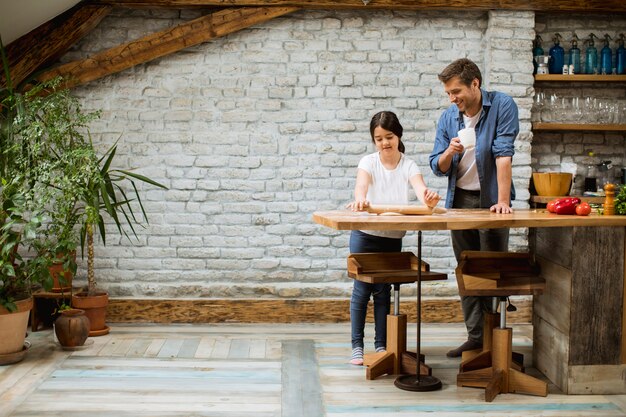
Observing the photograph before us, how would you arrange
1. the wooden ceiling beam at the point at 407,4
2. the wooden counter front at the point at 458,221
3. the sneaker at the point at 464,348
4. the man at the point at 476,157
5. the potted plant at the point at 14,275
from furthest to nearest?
the wooden ceiling beam at the point at 407,4, the sneaker at the point at 464,348, the potted plant at the point at 14,275, the man at the point at 476,157, the wooden counter front at the point at 458,221

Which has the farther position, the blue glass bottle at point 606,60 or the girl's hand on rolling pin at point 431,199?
the blue glass bottle at point 606,60

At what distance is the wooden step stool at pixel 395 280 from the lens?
3820 millimetres

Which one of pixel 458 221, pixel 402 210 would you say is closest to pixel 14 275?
pixel 402 210

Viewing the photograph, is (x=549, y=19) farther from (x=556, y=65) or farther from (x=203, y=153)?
(x=203, y=153)

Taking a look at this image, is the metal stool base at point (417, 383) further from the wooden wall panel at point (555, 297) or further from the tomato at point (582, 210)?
the tomato at point (582, 210)

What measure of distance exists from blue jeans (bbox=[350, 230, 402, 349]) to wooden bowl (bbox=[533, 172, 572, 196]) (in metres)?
1.79

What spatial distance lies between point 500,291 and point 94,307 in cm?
272

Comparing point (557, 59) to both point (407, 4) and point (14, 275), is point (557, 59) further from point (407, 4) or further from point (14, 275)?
point (14, 275)

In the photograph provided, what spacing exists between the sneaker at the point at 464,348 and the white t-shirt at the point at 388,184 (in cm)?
88

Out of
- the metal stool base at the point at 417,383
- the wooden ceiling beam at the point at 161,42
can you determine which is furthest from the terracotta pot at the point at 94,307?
the metal stool base at the point at 417,383

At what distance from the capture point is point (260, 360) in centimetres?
438

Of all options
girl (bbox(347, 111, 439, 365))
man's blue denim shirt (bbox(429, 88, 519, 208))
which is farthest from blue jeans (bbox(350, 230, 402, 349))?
man's blue denim shirt (bbox(429, 88, 519, 208))

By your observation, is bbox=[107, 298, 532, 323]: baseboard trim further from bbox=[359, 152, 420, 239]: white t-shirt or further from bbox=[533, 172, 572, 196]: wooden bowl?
bbox=[359, 152, 420, 239]: white t-shirt

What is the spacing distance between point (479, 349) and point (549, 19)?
2.79 meters
